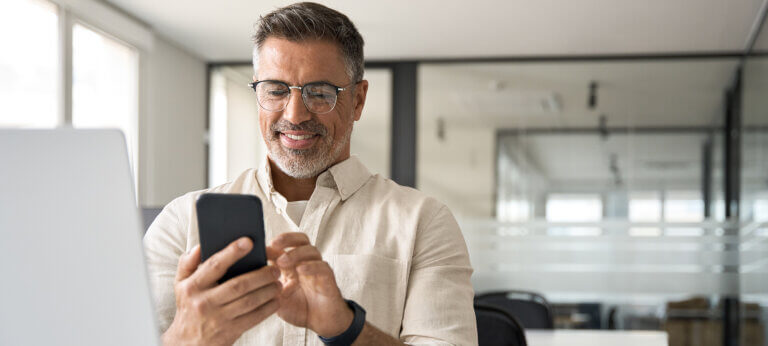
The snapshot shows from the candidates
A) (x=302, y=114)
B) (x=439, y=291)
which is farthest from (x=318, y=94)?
(x=439, y=291)

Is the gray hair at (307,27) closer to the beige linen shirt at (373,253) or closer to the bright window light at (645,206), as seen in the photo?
the beige linen shirt at (373,253)

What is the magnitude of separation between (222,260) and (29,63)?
3595 mm

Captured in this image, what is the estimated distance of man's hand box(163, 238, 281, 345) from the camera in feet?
2.80

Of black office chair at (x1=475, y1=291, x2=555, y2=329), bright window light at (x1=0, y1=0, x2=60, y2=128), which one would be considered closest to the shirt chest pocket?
black office chair at (x1=475, y1=291, x2=555, y2=329)

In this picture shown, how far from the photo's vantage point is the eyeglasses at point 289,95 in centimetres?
130

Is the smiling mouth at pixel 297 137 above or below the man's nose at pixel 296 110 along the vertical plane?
below

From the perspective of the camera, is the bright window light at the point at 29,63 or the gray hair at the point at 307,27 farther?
the bright window light at the point at 29,63

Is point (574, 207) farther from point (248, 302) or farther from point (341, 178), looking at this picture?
point (248, 302)

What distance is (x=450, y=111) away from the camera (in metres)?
5.99

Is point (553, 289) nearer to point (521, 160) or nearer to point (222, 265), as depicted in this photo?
point (521, 160)

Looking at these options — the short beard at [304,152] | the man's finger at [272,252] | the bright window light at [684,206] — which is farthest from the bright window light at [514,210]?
the man's finger at [272,252]

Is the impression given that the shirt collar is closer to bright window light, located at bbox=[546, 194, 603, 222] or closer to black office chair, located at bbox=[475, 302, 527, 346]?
black office chair, located at bbox=[475, 302, 527, 346]

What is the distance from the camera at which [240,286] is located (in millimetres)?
865

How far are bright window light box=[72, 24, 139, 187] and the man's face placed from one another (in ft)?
10.6
